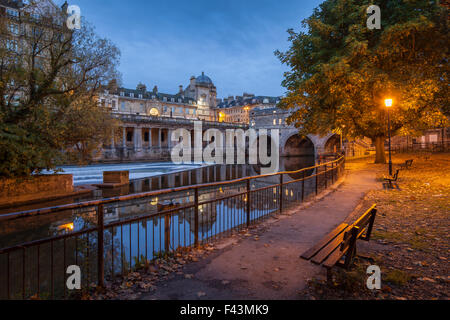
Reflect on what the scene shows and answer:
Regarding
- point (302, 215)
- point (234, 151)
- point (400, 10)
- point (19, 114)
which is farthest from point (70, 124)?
point (234, 151)

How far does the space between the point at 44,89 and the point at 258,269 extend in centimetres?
1475

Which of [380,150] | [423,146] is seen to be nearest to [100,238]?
[380,150]

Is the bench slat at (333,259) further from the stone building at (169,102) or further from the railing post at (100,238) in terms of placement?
the stone building at (169,102)

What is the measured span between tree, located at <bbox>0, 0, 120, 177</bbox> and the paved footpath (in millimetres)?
11374

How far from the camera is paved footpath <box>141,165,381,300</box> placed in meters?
3.61

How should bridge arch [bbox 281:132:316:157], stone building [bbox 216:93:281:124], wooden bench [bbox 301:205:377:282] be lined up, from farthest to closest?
1. stone building [bbox 216:93:281:124]
2. bridge arch [bbox 281:132:316:157]
3. wooden bench [bbox 301:205:377:282]

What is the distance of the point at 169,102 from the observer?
3238 inches

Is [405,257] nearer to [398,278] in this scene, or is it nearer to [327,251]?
[398,278]

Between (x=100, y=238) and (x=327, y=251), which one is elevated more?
(x=100, y=238)

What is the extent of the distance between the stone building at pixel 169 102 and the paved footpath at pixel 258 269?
58.6 metres

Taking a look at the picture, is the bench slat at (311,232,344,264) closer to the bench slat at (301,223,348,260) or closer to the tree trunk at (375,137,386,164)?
the bench slat at (301,223,348,260)

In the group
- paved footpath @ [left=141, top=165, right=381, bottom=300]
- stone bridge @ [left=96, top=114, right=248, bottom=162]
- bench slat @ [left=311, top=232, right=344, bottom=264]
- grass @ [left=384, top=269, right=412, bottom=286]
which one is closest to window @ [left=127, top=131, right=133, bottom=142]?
stone bridge @ [left=96, top=114, right=248, bottom=162]

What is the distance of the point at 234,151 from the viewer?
70.7 meters
